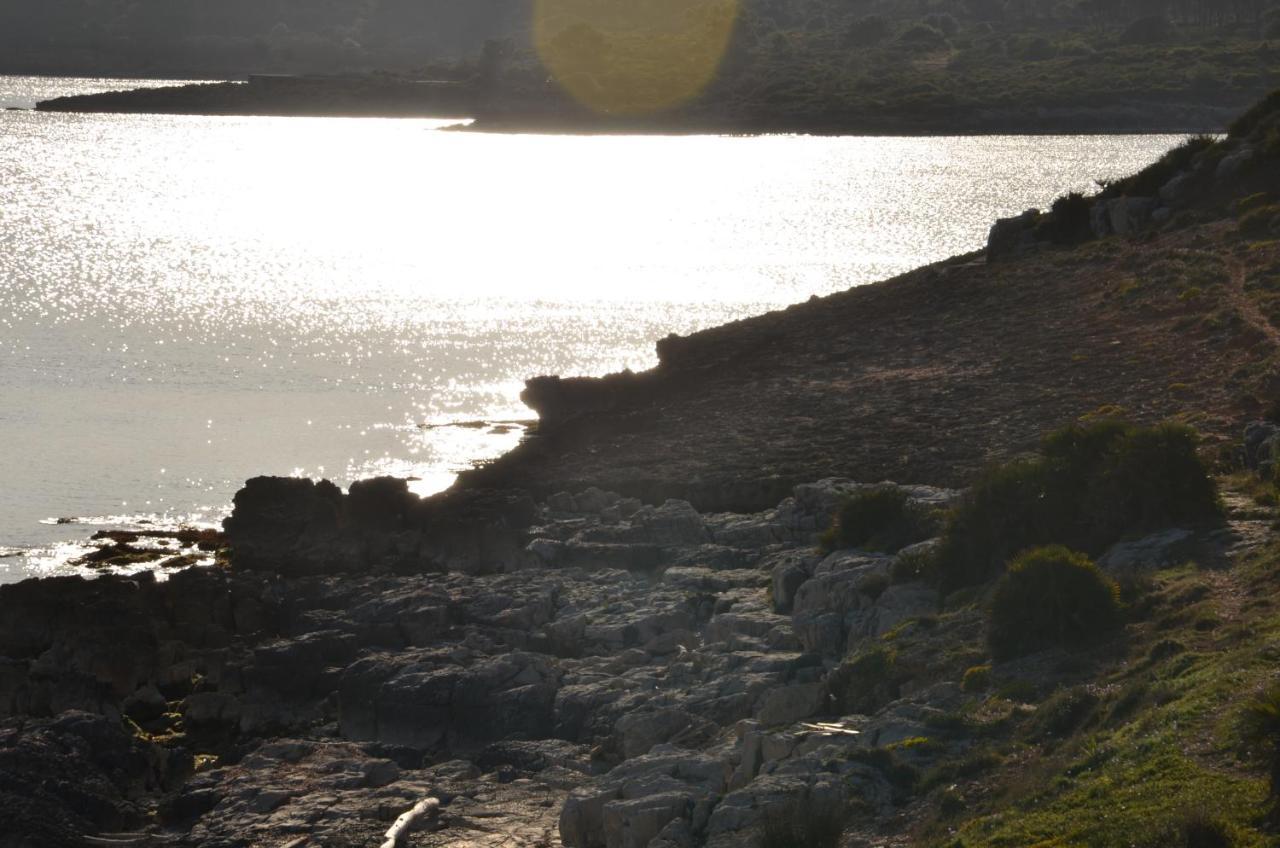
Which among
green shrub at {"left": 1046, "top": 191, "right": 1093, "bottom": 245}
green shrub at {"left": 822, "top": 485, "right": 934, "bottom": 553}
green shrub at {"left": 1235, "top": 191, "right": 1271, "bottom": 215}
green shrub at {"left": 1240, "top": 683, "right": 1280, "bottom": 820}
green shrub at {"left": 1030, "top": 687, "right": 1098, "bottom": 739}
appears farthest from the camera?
green shrub at {"left": 1046, "top": 191, "right": 1093, "bottom": 245}

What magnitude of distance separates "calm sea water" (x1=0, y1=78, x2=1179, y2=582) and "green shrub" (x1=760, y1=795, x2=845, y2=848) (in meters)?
23.7

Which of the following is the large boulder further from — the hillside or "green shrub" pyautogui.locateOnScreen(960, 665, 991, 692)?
"green shrub" pyautogui.locateOnScreen(960, 665, 991, 692)

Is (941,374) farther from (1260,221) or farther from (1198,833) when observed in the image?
(1198,833)

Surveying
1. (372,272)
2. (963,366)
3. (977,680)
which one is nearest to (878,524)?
(977,680)

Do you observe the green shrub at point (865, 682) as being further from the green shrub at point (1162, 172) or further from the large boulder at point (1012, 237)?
the green shrub at point (1162, 172)

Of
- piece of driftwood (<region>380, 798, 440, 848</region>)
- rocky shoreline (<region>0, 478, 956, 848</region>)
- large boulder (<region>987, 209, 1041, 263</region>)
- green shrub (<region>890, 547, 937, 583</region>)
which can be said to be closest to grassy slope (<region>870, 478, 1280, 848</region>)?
rocky shoreline (<region>0, 478, 956, 848</region>)

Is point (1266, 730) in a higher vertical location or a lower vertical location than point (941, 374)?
lower

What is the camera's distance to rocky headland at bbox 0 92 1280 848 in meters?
22.0

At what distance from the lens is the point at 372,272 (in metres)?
93.6

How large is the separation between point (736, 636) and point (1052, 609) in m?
5.94

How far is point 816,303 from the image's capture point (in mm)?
54812

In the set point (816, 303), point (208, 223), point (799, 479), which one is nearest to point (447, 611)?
point (799, 479)

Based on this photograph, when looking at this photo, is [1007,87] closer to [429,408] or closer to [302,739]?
[429,408]

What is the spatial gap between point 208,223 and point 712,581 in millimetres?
93728
